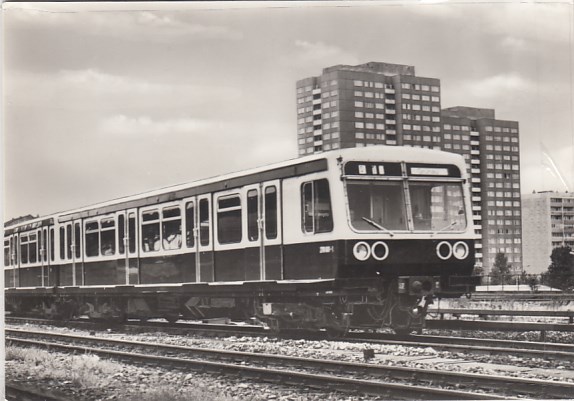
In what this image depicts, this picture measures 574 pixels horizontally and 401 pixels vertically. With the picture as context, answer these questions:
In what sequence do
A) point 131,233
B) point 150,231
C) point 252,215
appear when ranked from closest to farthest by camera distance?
point 252,215, point 150,231, point 131,233

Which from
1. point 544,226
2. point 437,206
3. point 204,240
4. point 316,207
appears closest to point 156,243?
point 204,240

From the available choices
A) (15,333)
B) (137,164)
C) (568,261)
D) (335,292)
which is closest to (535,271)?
(568,261)

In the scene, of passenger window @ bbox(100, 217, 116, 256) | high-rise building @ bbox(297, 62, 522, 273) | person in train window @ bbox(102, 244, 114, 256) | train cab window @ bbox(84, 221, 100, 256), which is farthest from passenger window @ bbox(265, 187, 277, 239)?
train cab window @ bbox(84, 221, 100, 256)

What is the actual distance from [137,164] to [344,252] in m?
3.05

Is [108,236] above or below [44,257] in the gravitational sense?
above

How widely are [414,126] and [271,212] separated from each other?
251 cm

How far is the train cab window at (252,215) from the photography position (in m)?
12.4

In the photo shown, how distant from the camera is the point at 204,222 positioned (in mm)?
13648

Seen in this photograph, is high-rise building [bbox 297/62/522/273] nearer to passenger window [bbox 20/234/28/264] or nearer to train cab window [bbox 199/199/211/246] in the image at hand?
train cab window [bbox 199/199/211/246]

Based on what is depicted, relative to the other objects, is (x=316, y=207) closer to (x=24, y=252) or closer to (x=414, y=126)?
(x=414, y=126)

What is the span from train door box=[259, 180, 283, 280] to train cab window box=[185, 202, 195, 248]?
6.20ft

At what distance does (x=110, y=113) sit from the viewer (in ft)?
36.1

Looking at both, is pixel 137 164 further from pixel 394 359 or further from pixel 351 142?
pixel 394 359

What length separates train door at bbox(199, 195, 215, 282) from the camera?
13.5 meters
